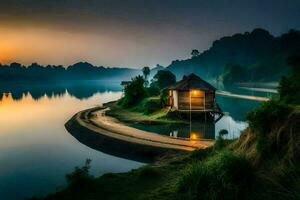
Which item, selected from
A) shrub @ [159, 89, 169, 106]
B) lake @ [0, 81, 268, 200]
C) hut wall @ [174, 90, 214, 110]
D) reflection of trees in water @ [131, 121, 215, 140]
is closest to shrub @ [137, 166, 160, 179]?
lake @ [0, 81, 268, 200]

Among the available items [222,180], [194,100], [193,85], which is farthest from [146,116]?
[222,180]

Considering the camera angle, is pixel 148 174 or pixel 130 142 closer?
pixel 148 174

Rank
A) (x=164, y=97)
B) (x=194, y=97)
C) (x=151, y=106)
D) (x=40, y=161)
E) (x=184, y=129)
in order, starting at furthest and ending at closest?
(x=164, y=97) < (x=151, y=106) < (x=194, y=97) < (x=184, y=129) < (x=40, y=161)

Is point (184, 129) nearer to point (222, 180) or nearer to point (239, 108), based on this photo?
point (222, 180)

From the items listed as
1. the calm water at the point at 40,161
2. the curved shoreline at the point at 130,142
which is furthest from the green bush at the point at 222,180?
the curved shoreline at the point at 130,142

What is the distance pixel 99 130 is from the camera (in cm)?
3269

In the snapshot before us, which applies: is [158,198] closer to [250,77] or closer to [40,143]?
[40,143]

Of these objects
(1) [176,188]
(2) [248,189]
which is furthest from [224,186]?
(1) [176,188]

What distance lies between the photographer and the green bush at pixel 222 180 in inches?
341

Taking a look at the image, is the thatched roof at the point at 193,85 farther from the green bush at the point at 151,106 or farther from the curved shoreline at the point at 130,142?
the curved shoreline at the point at 130,142

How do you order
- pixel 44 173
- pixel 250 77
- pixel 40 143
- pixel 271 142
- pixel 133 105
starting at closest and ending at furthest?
1. pixel 271 142
2. pixel 44 173
3. pixel 40 143
4. pixel 133 105
5. pixel 250 77

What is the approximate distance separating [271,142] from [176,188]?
12.3 ft

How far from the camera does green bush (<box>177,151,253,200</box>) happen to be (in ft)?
28.4

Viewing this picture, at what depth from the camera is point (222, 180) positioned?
29.1 feet
